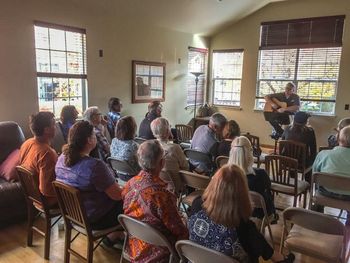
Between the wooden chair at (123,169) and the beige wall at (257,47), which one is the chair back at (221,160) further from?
the beige wall at (257,47)

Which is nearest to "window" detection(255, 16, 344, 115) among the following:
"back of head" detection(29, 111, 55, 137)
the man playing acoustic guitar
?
the man playing acoustic guitar

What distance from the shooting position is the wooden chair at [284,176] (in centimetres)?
310

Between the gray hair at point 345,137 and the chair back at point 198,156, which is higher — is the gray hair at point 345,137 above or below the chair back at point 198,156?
above

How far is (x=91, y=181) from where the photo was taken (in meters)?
2.17

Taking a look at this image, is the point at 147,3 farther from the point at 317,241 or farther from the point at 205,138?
the point at 317,241

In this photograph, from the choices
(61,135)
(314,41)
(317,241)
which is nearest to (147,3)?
(61,135)

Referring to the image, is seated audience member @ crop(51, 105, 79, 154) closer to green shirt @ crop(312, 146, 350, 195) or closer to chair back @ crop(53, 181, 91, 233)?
chair back @ crop(53, 181, 91, 233)

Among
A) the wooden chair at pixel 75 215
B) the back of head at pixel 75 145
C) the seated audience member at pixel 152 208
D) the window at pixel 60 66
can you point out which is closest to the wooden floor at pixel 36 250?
the wooden chair at pixel 75 215

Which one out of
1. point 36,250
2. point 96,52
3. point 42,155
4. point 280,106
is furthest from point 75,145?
point 280,106

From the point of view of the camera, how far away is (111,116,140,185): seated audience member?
3070 millimetres

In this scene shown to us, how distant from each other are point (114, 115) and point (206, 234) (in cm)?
387

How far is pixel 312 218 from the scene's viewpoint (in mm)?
1847

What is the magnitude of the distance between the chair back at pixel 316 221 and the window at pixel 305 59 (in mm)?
5349

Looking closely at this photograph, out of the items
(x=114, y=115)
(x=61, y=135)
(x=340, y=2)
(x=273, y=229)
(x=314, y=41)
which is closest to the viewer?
(x=273, y=229)
